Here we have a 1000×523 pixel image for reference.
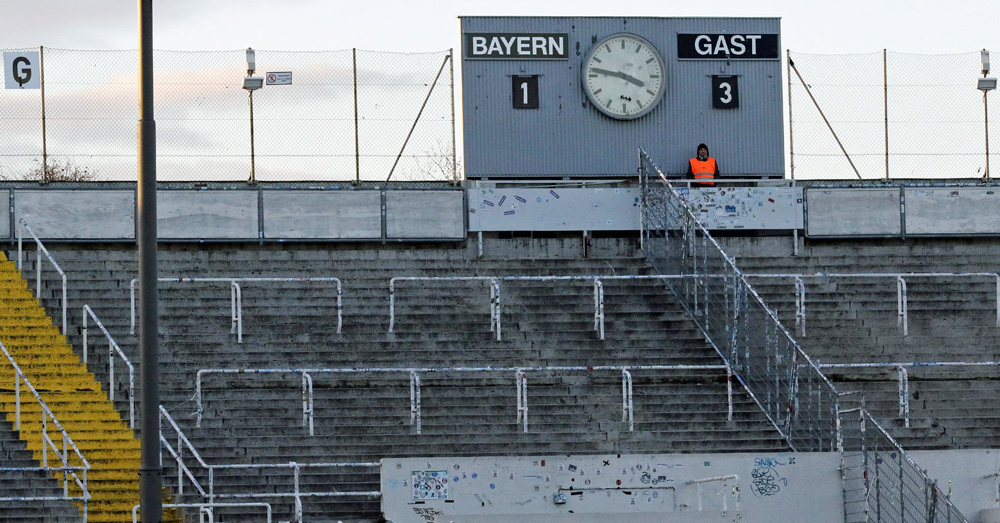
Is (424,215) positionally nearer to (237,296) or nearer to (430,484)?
(237,296)

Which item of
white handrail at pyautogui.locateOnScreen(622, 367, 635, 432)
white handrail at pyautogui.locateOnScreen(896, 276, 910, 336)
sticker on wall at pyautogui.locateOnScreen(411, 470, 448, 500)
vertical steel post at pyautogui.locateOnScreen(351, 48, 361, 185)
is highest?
vertical steel post at pyautogui.locateOnScreen(351, 48, 361, 185)

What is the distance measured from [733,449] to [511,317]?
13.8 ft

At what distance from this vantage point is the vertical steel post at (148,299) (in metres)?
11.8

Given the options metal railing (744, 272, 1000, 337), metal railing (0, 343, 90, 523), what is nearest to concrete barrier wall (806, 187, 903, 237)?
metal railing (744, 272, 1000, 337)

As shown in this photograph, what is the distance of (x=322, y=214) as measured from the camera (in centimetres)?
2427

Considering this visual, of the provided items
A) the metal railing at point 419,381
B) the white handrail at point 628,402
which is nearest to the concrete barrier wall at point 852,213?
the metal railing at point 419,381

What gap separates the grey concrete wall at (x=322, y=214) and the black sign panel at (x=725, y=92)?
20.8ft

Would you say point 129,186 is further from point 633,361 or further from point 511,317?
point 633,361

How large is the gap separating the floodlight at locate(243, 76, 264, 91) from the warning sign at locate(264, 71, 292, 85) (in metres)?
0.14

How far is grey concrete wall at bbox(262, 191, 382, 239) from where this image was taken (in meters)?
24.1

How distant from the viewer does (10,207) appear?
2327 centimetres

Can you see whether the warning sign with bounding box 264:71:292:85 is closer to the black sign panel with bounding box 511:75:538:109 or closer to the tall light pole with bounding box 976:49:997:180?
the black sign panel with bounding box 511:75:538:109

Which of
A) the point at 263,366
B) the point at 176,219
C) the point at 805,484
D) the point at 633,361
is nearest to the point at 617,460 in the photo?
the point at 805,484

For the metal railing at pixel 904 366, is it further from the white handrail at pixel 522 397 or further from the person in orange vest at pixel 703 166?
the person in orange vest at pixel 703 166
